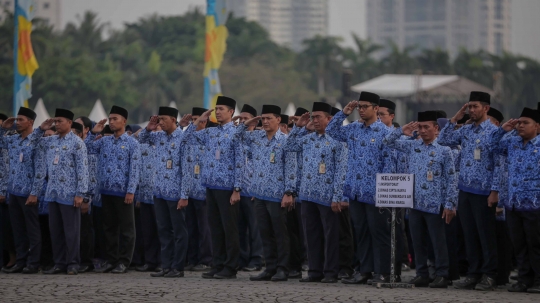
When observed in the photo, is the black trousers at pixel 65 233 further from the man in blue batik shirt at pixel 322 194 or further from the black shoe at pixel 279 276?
the man in blue batik shirt at pixel 322 194

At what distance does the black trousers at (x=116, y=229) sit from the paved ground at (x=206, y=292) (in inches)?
59.3

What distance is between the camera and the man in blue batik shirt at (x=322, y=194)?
47.0ft

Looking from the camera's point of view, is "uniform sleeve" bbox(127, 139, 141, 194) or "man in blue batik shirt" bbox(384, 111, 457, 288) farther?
"uniform sleeve" bbox(127, 139, 141, 194)

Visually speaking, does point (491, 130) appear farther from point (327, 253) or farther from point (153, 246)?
point (153, 246)

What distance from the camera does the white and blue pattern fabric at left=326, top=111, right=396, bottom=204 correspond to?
14.1 m

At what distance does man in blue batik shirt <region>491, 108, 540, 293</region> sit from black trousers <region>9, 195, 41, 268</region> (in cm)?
659

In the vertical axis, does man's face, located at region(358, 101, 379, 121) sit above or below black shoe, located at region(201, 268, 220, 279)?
above

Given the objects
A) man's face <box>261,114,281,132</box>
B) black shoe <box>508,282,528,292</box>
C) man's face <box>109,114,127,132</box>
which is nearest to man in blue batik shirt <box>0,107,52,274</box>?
man's face <box>109,114,127,132</box>

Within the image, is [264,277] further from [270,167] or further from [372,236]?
[372,236]

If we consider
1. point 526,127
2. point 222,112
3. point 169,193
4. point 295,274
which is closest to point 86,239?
point 169,193

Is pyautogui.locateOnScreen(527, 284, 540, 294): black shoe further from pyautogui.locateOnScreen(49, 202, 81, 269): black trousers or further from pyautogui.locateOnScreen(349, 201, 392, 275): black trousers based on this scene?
pyautogui.locateOnScreen(49, 202, 81, 269): black trousers

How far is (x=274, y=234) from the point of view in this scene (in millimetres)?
14945

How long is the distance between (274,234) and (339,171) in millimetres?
1320

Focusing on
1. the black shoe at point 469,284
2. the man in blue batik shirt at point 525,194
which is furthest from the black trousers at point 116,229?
the man in blue batik shirt at point 525,194
